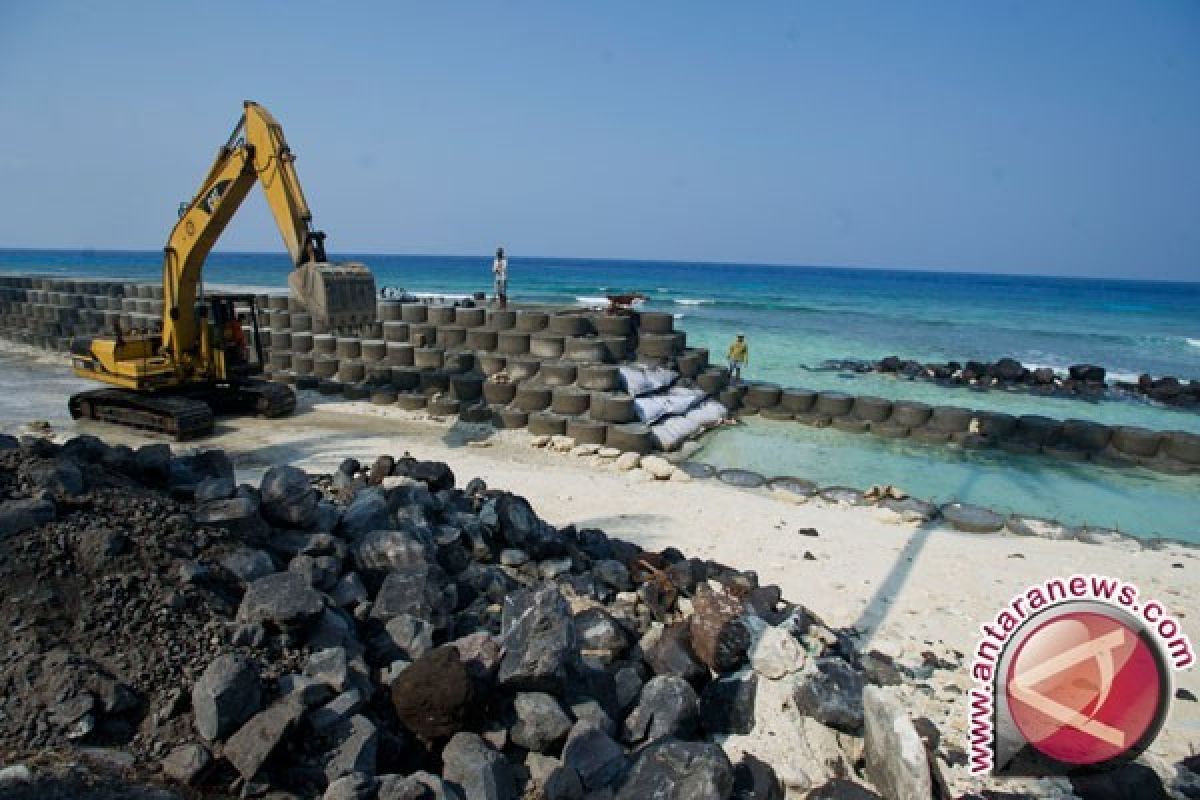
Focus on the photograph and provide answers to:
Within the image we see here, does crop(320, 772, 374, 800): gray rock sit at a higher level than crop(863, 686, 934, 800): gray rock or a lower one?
higher

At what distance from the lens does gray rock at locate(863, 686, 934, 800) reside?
117 inches

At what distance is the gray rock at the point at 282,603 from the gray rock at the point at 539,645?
1.04 m

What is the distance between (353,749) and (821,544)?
519 centimetres

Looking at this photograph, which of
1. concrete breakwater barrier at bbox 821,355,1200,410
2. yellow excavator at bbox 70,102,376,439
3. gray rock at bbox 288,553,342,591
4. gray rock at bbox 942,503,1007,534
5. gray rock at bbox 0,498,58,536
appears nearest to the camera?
gray rock at bbox 0,498,58,536

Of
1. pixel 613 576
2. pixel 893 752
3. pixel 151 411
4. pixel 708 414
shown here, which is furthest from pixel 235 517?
pixel 708 414

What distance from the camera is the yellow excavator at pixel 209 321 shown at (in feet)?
27.6

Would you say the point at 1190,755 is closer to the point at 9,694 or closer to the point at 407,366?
the point at 9,694

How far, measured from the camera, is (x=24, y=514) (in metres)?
3.52

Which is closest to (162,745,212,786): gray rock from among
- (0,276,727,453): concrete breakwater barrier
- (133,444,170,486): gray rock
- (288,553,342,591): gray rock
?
(288,553,342,591): gray rock

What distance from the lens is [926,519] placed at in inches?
304

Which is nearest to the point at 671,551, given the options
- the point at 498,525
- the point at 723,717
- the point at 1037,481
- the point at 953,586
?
the point at 498,525

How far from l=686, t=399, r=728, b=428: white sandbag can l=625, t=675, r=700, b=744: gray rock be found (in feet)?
26.1

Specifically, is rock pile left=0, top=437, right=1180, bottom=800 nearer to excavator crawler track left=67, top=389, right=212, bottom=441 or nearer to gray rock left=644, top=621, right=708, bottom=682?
gray rock left=644, top=621, right=708, bottom=682

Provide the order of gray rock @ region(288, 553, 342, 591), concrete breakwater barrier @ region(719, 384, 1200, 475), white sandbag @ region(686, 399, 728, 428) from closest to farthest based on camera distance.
Result: 1. gray rock @ region(288, 553, 342, 591)
2. concrete breakwater barrier @ region(719, 384, 1200, 475)
3. white sandbag @ region(686, 399, 728, 428)
